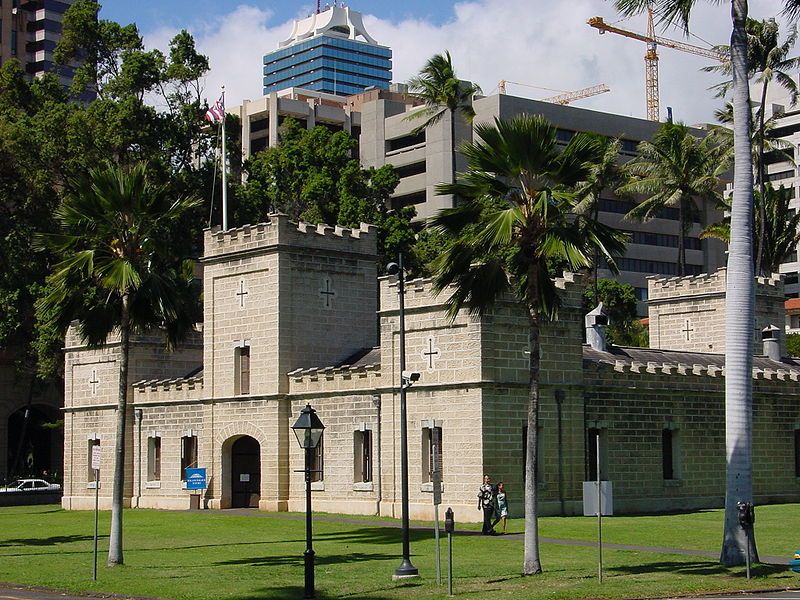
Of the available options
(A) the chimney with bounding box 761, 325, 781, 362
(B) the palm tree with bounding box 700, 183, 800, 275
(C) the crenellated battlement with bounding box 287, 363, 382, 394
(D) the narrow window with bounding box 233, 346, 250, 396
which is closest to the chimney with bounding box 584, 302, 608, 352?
(C) the crenellated battlement with bounding box 287, 363, 382, 394

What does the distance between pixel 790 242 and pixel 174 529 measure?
45.4 meters

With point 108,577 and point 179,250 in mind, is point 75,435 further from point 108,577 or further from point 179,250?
point 108,577

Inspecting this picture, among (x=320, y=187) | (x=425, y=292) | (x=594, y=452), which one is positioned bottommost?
(x=594, y=452)

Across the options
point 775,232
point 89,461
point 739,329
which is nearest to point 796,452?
point 739,329

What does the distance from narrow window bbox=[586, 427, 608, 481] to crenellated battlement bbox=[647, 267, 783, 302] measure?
14267 millimetres

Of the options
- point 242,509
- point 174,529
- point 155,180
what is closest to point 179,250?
point 155,180

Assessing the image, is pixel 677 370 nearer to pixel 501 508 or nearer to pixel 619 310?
pixel 501 508

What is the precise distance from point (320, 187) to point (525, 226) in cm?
4366

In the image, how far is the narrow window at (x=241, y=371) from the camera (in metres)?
50.4

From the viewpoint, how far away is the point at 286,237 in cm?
4909

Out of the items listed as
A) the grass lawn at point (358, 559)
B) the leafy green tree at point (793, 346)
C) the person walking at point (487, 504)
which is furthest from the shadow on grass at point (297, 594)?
the leafy green tree at point (793, 346)

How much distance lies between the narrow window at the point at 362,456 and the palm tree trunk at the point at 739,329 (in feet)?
63.8

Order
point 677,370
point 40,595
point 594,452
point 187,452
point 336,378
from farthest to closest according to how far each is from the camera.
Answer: point 187,452 → point 677,370 → point 336,378 → point 594,452 → point 40,595

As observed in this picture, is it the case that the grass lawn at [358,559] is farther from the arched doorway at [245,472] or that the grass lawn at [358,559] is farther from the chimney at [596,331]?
the chimney at [596,331]
